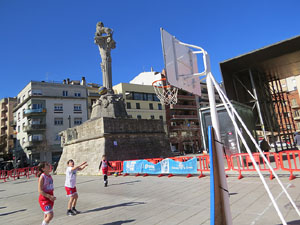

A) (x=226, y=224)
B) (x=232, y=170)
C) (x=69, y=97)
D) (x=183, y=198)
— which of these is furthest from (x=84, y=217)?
(x=69, y=97)

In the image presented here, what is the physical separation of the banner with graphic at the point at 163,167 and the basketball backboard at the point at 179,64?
6.27 meters

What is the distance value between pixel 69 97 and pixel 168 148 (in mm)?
31482

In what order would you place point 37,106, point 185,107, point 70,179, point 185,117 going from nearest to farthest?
1. point 70,179
2. point 37,106
3. point 185,117
4. point 185,107

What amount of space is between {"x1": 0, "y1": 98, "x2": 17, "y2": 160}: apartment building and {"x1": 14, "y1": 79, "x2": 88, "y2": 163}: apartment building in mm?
9555

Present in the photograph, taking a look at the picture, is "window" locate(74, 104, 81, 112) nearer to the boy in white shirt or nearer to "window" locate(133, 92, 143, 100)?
"window" locate(133, 92, 143, 100)

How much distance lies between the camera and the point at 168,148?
61.8ft

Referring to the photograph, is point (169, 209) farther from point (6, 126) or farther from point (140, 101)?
point (6, 126)

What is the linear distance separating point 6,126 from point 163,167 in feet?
193

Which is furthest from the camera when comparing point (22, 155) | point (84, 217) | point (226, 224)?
point (22, 155)

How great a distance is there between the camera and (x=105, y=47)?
62.4 feet

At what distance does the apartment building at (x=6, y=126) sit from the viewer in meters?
53.0

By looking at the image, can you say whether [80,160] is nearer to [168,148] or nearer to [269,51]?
[168,148]

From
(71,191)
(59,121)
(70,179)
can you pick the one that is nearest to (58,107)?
(59,121)

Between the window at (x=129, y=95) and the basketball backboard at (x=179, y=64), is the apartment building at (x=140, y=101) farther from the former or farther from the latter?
the basketball backboard at (x=179, y=64)
